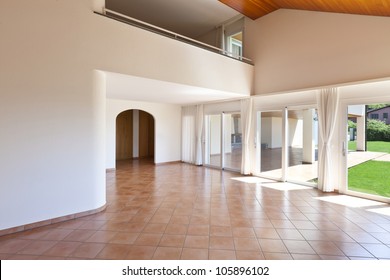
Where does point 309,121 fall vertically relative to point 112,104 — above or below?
below

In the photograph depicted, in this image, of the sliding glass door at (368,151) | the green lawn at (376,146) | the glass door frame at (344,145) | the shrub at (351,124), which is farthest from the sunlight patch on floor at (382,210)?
the shrub at (351,124)

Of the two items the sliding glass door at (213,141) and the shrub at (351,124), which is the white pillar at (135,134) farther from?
the shrub at (351,124)

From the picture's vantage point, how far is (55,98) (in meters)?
3.23

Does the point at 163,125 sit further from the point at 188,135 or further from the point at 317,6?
the point at 317,6

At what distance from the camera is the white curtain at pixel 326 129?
493cm

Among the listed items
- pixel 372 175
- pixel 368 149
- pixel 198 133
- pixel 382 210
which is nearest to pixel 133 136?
pixel 198 133

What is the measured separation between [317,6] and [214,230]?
4.95m

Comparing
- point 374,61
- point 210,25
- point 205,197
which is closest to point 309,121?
point 374,61

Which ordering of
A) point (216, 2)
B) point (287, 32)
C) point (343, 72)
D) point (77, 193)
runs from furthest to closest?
point (216, 2) → point (287, 32) → point (343, 72) → point (77, 193)

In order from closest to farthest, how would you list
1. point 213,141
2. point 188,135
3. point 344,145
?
point 344,145, point 213,141, point 188,135
